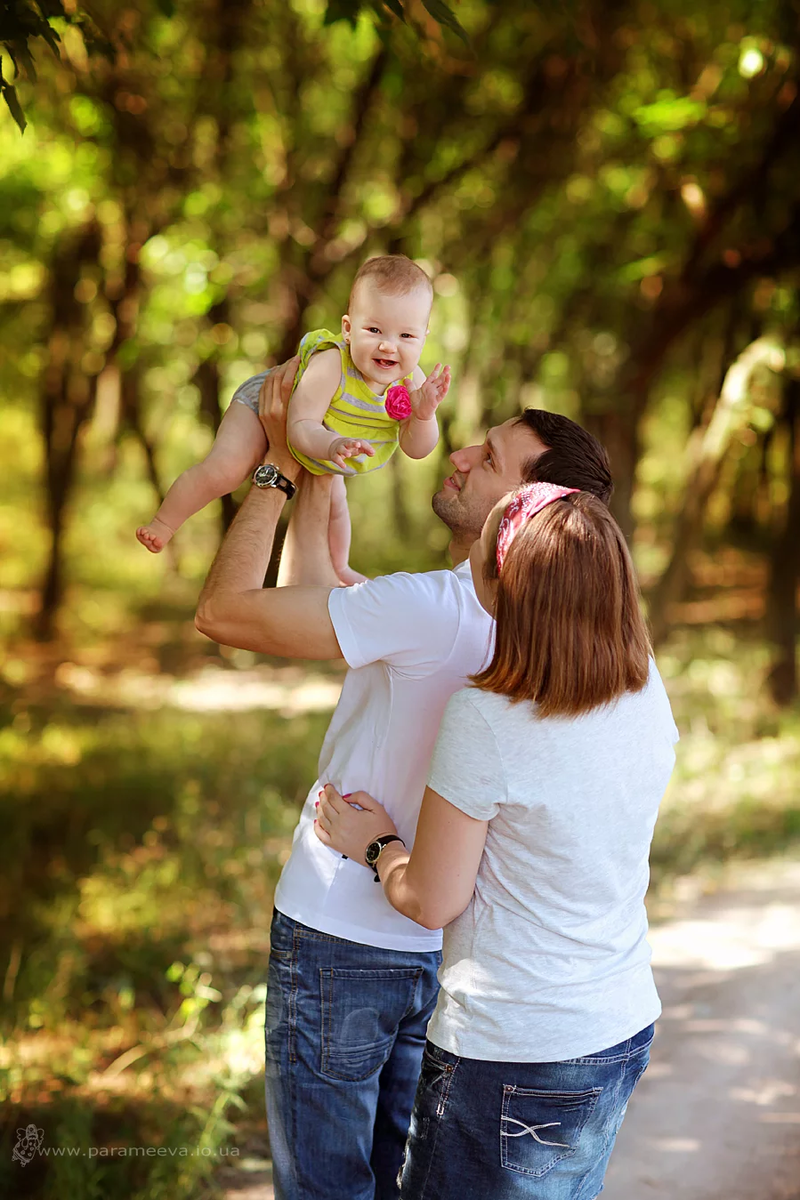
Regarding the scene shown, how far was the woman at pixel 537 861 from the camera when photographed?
188 cm

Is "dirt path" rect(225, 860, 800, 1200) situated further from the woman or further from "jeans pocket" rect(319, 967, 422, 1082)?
the woman

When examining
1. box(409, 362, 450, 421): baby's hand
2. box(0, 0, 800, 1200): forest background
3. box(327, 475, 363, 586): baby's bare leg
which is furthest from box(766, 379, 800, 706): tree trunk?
box(409, 362, 450, 421): baby's hand

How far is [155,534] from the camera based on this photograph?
2584mm

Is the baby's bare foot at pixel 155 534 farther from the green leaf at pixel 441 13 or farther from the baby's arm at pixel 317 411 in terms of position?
the green leaf at pixel 441 13

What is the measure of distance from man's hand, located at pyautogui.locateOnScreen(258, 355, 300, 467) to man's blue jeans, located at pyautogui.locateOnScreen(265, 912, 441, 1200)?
1.02 meters

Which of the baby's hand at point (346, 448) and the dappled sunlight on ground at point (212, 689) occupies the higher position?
the baby's hand at point (346, 448)

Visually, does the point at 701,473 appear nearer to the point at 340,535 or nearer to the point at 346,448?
the point at 340,535

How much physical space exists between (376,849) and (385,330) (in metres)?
1.14

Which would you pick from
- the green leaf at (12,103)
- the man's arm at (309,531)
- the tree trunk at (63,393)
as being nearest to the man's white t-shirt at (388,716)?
the man's arm at (309,531)

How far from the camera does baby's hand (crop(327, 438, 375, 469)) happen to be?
2383 millimetres

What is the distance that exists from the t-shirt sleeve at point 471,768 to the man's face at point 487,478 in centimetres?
52

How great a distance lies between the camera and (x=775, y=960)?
17.5ft

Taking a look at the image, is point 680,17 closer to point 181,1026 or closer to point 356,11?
point 356,11

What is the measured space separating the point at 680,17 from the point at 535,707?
29.3 ft
